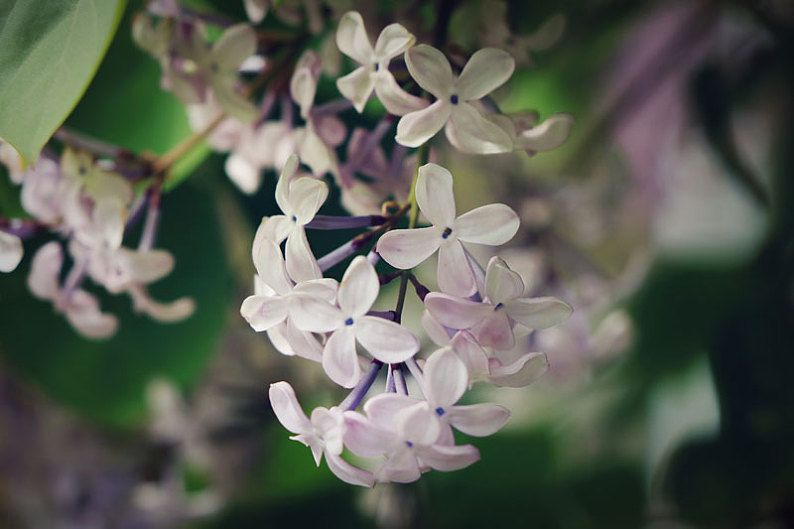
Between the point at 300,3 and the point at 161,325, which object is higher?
the point at 300,3

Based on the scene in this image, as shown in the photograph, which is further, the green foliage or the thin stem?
the green foliage

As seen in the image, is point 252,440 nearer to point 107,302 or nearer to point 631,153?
point 107,302

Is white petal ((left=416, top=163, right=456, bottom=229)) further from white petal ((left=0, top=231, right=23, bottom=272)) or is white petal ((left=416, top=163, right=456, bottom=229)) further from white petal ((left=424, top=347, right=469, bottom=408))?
white petal ((left=0, top=231, right=23, bottom=272))

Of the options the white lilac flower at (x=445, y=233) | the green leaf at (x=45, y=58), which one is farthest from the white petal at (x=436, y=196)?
the green leaf at (x=45, y=58)

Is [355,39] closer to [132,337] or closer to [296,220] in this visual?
[296,220]

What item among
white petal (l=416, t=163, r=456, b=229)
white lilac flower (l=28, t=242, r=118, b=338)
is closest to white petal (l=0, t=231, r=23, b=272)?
white lilac flower (l=28, t=242, r=118, b=338)

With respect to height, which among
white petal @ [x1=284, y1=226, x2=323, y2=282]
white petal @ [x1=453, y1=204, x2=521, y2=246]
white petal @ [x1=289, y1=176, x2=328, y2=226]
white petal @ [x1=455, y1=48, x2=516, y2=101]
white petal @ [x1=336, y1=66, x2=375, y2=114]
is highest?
white petal @ [x1=455, y1=48, x2=516, y2=101]

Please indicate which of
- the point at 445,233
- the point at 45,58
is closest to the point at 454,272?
the point at 445,233

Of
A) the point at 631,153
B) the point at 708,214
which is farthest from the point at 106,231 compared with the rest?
the point at 631,153
